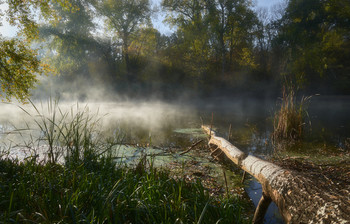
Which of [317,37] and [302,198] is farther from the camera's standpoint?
[317,37]

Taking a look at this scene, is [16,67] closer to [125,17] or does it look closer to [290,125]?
[290,125]

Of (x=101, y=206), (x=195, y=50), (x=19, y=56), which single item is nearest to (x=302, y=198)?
(x=101, y=206)

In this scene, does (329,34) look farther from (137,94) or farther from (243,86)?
(137,94)

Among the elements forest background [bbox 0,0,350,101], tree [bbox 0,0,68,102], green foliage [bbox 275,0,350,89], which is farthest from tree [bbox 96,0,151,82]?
tree [bbox 0,0,68,102]

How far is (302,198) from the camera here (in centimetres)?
172

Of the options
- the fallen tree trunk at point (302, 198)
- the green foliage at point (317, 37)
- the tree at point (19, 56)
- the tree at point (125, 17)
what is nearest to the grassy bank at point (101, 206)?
the fallen tree trunk at point (302, 198)

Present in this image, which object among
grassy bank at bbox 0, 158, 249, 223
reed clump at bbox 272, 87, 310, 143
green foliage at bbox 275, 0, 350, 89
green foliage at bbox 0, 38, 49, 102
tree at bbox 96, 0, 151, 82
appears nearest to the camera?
grassy bank at bbox 0, 158, 249, 223

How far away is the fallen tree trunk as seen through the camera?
1.48 meters

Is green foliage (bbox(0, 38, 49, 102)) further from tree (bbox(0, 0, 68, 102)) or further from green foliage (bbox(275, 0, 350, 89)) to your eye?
green foliage (bbox(275, 0, 350, 89))

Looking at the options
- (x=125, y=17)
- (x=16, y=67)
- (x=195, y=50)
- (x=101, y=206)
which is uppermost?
(x=125, y=17)

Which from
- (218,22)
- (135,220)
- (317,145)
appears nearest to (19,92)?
(135,220)

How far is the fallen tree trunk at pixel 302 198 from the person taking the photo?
1484 millimetres

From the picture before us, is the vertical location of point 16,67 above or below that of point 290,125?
above

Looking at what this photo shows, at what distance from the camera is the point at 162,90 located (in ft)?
72.6
